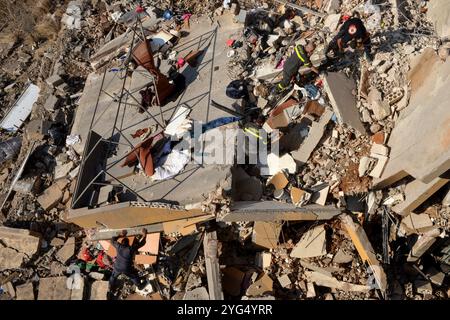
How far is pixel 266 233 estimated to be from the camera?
27.2 feet

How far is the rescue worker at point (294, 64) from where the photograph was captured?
8750 mm

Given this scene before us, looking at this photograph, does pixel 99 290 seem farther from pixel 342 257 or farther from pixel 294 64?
pixel 294 64

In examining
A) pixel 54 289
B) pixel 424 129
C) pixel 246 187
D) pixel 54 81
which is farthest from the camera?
pixel 54 81

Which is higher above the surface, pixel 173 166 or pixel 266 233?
pixel 173 166

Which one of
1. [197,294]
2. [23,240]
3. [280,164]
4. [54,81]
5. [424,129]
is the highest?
[54,81]

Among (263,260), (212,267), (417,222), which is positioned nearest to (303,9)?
(417,222)

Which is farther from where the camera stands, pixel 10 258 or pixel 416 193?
pixel 10 258

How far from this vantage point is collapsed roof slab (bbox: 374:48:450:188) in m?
7.22

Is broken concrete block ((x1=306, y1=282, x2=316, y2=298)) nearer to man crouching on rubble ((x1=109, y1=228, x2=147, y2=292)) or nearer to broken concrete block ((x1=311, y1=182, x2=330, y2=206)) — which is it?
broken concrete block ((x1=311, y1=182, x2=330, y2=206))

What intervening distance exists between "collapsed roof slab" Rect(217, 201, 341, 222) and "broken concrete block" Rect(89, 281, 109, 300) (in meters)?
2.64

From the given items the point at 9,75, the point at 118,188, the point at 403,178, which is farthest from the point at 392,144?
the point at 9,75

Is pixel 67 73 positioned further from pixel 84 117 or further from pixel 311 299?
pixel 311 299

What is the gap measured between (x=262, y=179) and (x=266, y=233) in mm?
1008

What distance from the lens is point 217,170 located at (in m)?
8.26
